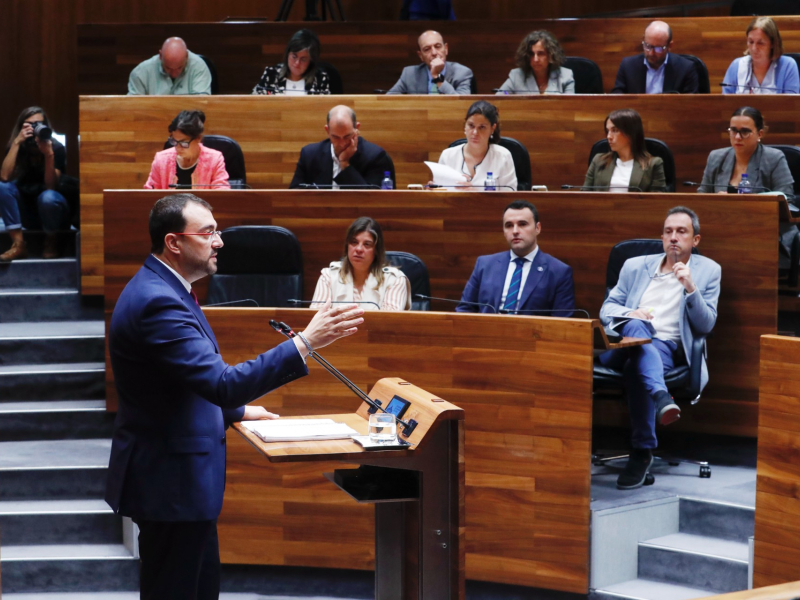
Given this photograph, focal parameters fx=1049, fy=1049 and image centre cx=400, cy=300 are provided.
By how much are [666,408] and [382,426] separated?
116 centimetres

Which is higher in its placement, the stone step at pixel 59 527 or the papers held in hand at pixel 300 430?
the papers held in hand at pixel 300 430

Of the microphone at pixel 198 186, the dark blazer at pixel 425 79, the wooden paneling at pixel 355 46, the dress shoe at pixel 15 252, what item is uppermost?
the wooden paneling at pixel 355 46

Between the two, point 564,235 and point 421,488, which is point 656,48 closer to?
point 564,235

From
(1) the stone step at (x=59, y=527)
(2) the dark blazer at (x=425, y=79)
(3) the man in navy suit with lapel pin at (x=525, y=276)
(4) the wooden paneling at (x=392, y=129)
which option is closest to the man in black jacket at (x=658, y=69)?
(4) the wooden paneling at (x=392, y=129)

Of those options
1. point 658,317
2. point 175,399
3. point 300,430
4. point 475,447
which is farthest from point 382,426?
point 658,317

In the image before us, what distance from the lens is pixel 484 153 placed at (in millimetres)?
3275

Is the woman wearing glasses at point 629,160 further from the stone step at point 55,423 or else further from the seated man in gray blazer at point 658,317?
the stone step at point 55,423

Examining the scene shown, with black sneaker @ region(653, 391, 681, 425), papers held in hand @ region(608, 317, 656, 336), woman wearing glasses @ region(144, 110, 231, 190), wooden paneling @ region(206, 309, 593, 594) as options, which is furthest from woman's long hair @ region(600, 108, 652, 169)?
woman wearing glasses @ region(144, 110, 231, 190)

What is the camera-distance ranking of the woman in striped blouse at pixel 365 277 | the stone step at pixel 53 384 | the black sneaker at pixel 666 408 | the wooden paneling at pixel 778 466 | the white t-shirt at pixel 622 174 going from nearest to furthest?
the wooden paneling at pixel 778 466
the black sneaker at pixel 666 408
the woman in striped blouse at pixel 365 277
the stone step at pixel 53 384
the white t-shirt at pixel 622 174

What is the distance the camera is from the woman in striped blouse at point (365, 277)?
271 cm

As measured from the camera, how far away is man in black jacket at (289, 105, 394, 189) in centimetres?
326

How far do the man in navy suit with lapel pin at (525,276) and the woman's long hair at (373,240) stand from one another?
24 centimetres

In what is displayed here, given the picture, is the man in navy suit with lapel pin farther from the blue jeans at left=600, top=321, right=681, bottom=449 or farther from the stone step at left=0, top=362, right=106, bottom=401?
the stone step at left=0, top=362, right=106, bottom=401

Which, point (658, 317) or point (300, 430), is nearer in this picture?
point (300, 430)
